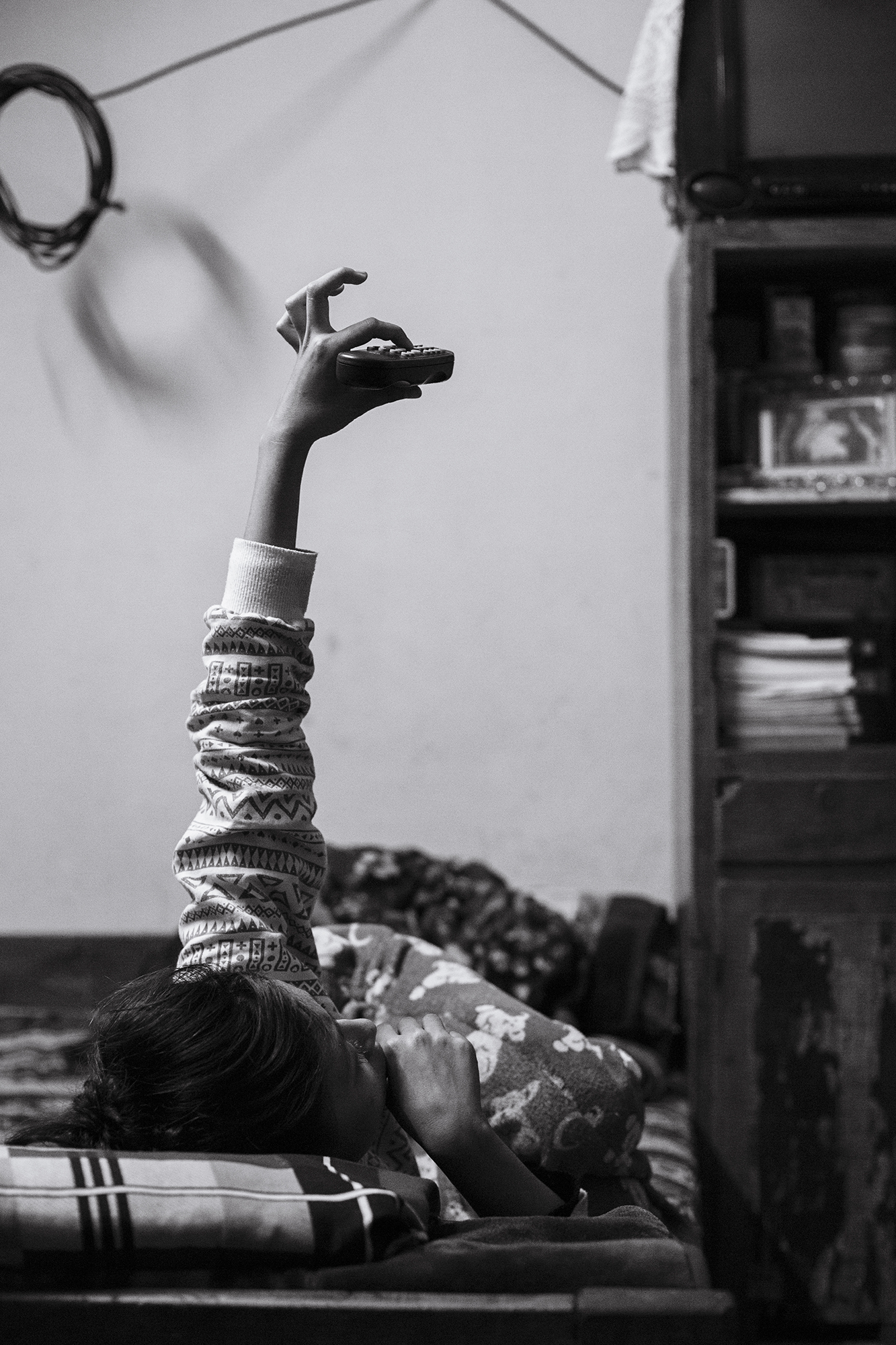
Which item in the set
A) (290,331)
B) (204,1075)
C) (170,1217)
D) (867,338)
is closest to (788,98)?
(867,338)

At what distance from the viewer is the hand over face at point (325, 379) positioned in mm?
1077

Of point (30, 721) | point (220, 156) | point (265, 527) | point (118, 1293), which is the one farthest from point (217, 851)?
point (220, 156)

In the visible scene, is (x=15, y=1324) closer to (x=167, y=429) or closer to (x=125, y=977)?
(x=125, y=977)

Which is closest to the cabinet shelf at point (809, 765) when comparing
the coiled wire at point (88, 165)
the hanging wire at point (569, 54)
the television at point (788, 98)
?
the television at point (788, 98)

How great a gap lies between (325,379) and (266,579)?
18cm

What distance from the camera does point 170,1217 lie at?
2.51 ft

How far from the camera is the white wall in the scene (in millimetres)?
2846

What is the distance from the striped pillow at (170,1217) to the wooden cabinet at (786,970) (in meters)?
1.60

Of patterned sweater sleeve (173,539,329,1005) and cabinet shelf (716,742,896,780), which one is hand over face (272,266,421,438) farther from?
cabinet shelf (716,742,896,780)

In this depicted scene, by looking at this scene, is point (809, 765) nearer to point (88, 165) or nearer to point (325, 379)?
point (325, 379)

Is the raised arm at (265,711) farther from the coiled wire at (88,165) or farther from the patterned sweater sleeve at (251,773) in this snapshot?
Result: the coiled wire at (88,165)

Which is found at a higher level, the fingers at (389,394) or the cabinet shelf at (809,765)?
the fingers at (389,394)

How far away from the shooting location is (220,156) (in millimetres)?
2887

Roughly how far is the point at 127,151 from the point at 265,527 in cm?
214
